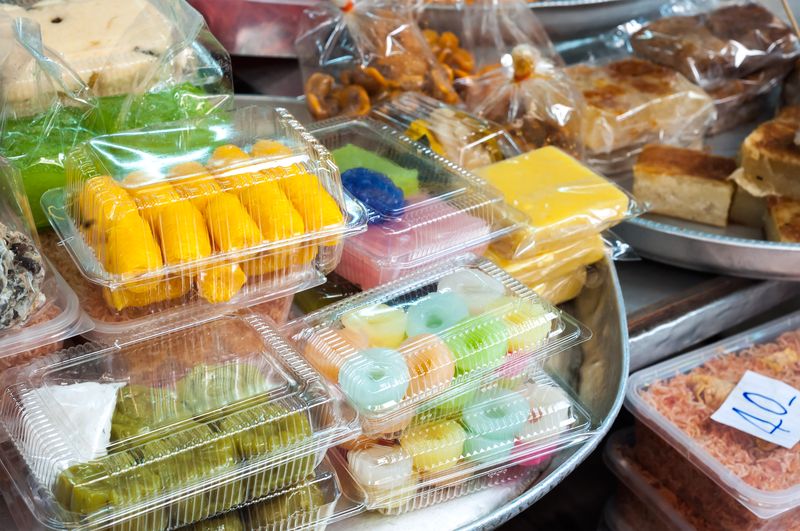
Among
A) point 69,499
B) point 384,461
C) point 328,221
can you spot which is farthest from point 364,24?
point 69,499

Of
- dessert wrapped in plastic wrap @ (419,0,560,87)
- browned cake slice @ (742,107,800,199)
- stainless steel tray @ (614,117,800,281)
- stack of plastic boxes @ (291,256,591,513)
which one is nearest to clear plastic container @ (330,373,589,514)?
stack of plastic boxes @ (291,256,591,513)

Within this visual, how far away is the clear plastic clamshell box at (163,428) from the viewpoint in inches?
36.7

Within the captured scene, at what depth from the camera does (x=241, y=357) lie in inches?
44.6

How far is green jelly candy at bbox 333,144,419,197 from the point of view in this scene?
149 centimetres

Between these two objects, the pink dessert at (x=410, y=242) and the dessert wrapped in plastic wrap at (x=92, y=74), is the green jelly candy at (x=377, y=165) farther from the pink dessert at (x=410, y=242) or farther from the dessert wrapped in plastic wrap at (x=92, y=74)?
the dessert wrapped in plastic wrap at (x=92, y=74)

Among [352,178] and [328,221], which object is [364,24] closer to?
[352,178]

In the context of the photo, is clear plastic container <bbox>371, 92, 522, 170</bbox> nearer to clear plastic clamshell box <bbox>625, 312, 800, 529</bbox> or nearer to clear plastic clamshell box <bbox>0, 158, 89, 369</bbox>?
clear plastic clamshell box <bbox>625, 312, 800, 529</bbox>

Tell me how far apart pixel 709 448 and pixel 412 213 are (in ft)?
2.38

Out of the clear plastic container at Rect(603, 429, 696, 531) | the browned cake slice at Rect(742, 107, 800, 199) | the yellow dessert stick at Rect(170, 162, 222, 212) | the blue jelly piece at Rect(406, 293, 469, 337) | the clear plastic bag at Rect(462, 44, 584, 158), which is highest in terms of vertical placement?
the yellow dessert stick at Rect(170, 162, 222, 212)

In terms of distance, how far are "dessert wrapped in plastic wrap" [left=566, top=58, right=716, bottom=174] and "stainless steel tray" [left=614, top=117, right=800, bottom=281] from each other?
30 cm

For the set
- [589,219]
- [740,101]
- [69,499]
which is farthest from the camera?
[740,101]

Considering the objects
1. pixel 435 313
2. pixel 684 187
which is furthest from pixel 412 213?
pixel 684 187

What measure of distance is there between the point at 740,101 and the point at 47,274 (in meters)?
1.96

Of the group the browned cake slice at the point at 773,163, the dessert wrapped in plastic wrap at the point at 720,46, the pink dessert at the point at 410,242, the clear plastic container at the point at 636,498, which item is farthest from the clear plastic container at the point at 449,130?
the dessert wrapped in plastic wrap at the point at 720,46
